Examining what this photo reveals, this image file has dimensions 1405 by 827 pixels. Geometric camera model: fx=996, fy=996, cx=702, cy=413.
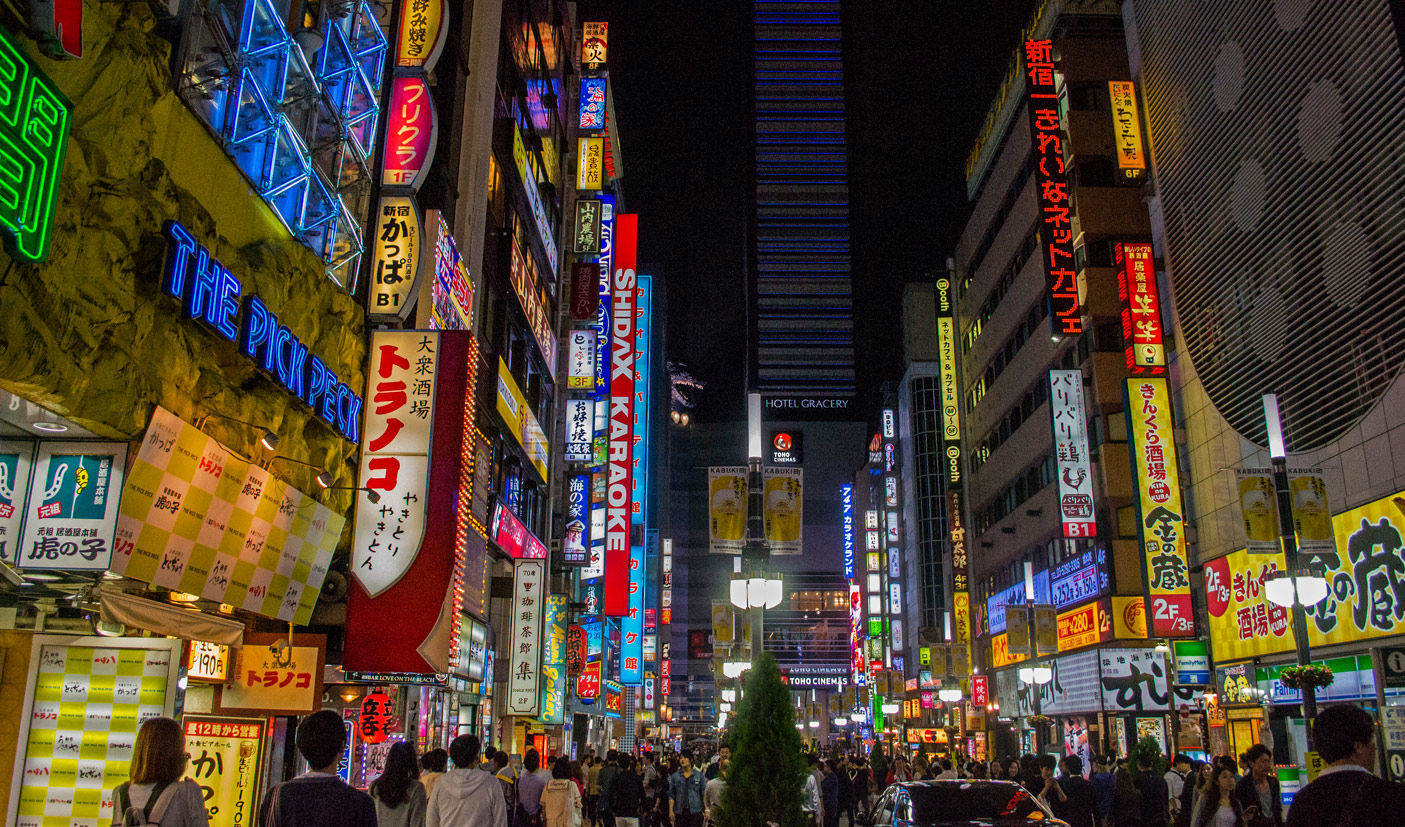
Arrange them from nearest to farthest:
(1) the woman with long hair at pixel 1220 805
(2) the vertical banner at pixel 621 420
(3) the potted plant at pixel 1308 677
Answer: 1. (1) the woman with long hair at pixel 1220 805
2. (3) the potted plant at pixel 1308 677
3. (2) the vertical banner at pixel 621 420

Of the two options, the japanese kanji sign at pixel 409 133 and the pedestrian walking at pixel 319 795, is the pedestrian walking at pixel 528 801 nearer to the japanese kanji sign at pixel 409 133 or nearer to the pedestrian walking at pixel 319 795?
the pedestrian walking at pixel 319 795

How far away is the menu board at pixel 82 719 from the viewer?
8.63m

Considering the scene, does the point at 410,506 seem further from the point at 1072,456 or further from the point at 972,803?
the point at 1072,456

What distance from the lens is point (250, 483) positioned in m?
10.7

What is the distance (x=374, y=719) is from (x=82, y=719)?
658 cm

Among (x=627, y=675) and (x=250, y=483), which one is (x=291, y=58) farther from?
(x=627, y=675)

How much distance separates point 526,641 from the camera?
79.1ft

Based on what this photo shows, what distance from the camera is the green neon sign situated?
615 centimetres

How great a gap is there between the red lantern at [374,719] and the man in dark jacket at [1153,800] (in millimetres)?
11041

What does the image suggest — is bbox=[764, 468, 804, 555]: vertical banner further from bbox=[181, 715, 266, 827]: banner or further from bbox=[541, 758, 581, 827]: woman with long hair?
bbox=[181, 715, 266, 827]: banner

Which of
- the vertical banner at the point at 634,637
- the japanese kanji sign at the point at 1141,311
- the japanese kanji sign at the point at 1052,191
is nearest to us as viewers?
the japanese kanji sign at the point at 1141,311

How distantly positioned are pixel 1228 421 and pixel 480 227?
19028mm

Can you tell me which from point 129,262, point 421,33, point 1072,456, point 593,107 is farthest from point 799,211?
point 129,262

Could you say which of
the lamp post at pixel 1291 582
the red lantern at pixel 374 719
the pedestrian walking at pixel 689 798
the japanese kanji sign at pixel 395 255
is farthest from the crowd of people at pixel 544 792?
the japanese kanji sign at pixel 395 255
